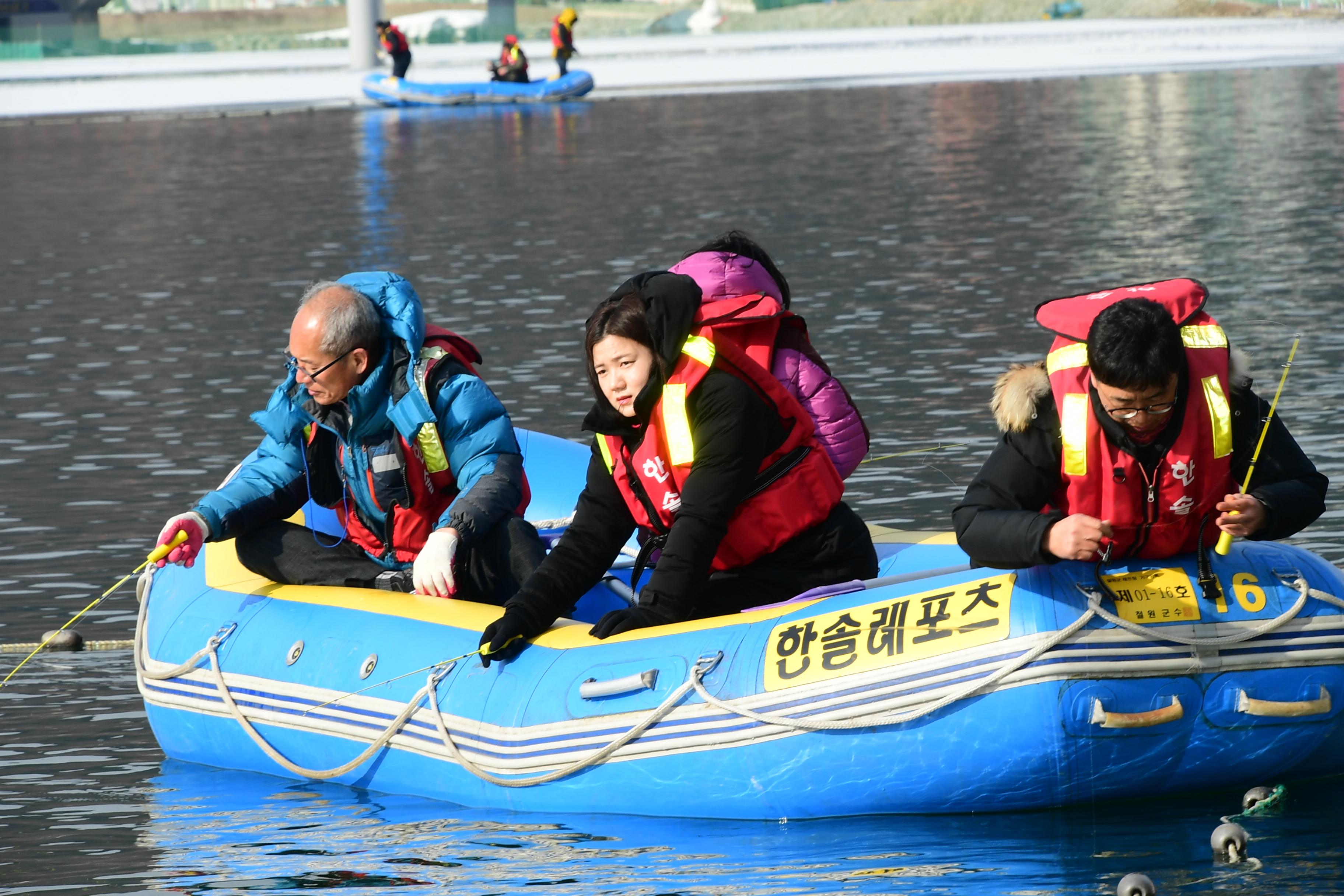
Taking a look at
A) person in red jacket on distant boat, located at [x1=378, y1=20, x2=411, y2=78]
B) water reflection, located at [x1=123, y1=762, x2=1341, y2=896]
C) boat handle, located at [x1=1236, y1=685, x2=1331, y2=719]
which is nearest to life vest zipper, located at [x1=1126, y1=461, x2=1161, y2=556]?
Result: boat handle, located at [x1=1236, y1=685, x2=1331, y2=719]

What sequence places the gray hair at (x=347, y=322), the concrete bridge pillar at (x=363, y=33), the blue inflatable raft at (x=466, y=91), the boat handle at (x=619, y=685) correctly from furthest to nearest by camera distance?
the concrete bridge pillar at (x=363, y=33) < the blue inflatable raft at (x=466, y=91) < the gray hair at (x=347, y=322) < the boat handle at (x=619, y=685)

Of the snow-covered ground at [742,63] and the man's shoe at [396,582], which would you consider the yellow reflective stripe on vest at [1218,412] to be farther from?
the snow-covered ground at [742,63]

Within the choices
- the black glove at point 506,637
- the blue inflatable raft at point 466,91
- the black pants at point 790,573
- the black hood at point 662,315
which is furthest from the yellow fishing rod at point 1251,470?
the blue inflatable raft at point 466,91

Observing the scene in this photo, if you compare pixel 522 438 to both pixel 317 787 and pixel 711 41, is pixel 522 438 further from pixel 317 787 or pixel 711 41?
pixel 711 41

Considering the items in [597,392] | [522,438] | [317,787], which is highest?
[597,392]

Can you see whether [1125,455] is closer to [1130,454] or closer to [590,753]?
[1130,454]

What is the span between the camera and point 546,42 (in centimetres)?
5650

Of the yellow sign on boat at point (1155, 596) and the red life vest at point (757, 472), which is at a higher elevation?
the red life vest at point (757, 472)

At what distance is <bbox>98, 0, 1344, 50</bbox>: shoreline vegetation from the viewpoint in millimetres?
55188

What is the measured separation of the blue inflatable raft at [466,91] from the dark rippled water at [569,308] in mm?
3609

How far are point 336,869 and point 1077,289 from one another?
8.49m

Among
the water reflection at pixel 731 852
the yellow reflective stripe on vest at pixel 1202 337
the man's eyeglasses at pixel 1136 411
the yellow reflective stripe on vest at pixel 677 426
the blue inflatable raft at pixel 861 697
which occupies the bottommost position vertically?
the water reflection at pixel 731 852

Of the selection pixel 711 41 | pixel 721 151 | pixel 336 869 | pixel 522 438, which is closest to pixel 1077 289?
pixel 522 438

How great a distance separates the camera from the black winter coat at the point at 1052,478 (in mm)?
3867
